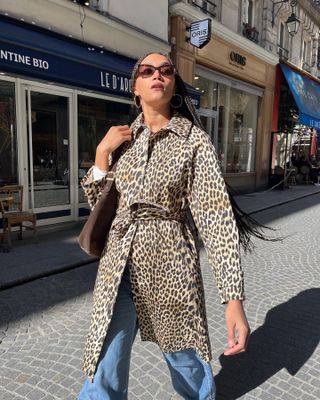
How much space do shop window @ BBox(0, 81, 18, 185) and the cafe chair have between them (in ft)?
1.06

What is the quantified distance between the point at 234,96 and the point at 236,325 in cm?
1388

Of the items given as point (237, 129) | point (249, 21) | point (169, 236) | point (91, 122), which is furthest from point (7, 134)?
point (249, 21)

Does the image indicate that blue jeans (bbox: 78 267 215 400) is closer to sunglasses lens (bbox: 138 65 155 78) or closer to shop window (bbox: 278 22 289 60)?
sunglasses lens (bbox: 138 65 155 78)

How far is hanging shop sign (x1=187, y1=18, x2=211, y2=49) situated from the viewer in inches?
396

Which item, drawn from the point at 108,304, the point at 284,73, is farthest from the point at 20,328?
the point at 284,73

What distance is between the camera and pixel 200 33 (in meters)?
10.2

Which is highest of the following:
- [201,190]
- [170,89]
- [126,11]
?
[126,11]

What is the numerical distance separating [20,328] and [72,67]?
484 cm

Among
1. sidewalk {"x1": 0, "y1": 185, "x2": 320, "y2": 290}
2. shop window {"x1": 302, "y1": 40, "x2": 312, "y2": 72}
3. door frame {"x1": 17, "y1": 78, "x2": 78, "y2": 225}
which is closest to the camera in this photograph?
sidewalk {"x1": 0, "y1": 185, "x2": 320, "y2": 290}

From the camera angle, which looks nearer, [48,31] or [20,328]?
[20,328]

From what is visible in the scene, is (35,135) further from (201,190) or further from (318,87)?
(318,87)

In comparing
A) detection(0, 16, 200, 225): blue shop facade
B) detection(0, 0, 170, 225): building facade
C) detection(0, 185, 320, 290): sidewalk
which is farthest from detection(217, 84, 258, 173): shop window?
detection(0, 185, 320, 290): sidewalk

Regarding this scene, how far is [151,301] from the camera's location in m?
1.70

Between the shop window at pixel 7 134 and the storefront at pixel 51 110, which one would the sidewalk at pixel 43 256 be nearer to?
the storefront at pixel 51 110
